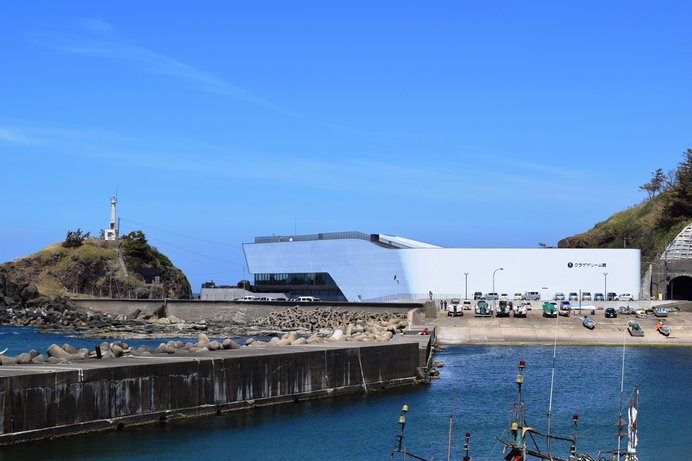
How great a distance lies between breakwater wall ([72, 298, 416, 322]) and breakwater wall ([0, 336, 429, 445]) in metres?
52.0

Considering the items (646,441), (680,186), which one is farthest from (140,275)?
(646,441)

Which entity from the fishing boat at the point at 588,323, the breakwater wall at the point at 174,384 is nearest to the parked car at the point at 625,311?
the fishing boat at the point at 588,323

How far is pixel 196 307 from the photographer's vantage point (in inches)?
4683

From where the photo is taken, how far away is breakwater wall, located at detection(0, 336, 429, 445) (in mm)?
33938

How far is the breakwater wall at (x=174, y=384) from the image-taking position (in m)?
33.9

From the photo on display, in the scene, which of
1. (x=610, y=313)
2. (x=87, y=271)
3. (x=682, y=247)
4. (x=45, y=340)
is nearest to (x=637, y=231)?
(x=682, y=247)

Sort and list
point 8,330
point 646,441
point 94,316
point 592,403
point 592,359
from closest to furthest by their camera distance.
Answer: point 646,441
point 592,403
point 592,359
point 8,330
point 94,316

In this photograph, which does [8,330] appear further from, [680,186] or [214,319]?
[680,186]

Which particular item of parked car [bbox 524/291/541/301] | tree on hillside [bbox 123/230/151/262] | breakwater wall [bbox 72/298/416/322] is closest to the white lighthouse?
tree on hillside [bbox 123/230/151/262]

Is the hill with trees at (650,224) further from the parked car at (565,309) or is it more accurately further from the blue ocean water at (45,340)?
the blue ocean water at (45,340)

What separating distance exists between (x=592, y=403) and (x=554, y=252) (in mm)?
63384

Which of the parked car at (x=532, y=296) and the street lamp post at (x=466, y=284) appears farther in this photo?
the street lamp post at (x=466, y=284)

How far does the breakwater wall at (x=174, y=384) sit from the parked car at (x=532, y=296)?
56.5 metres

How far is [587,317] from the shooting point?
91.2 metres
